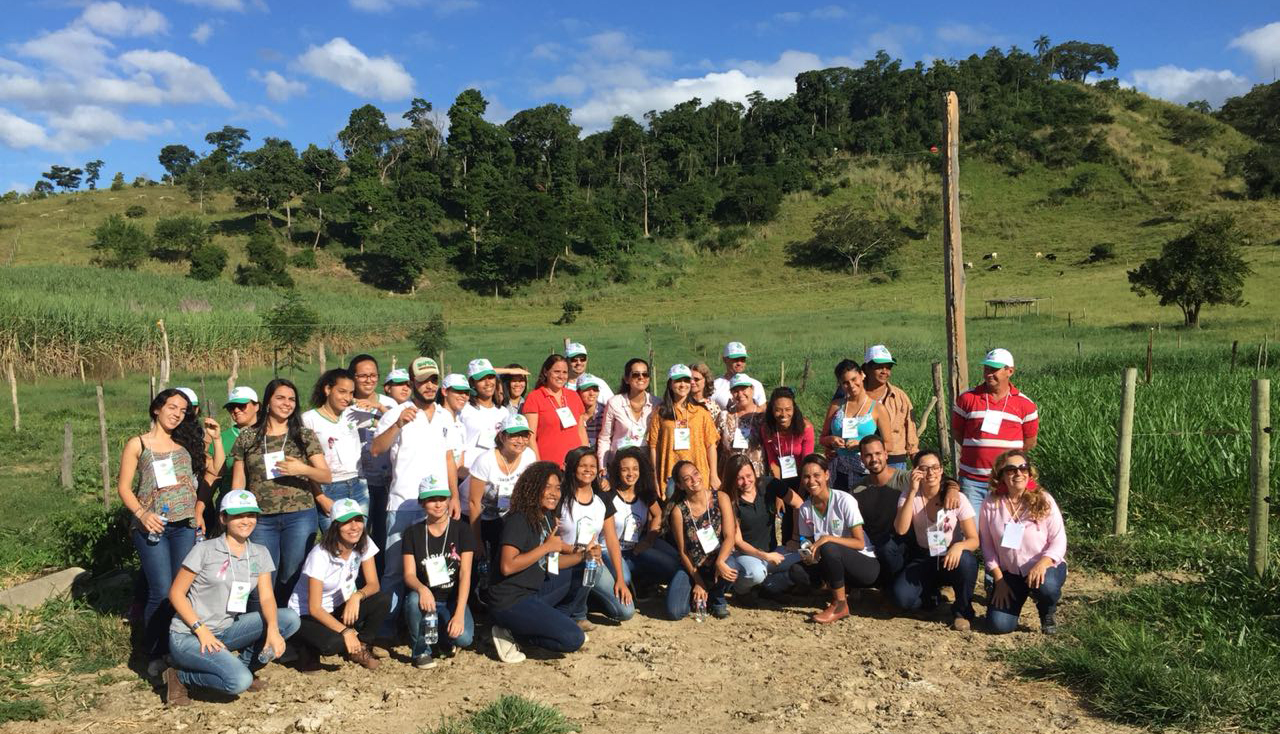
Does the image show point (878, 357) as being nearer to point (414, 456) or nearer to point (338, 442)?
point (414, 456)

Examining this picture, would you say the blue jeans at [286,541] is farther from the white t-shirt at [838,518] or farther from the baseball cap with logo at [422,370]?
the white t-shirt at [838,518]

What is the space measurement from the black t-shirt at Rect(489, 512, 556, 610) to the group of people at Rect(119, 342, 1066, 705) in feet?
0.04

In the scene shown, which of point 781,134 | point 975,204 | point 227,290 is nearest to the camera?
point 227,290

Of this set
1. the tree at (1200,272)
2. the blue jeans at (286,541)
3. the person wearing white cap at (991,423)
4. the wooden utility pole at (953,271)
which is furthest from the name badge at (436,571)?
the tree at (1200,272)

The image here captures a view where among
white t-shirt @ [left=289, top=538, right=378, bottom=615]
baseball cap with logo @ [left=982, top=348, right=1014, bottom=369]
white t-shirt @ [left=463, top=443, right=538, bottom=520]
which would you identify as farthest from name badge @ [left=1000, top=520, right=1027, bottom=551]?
white t-shirt @ [left=289, top=538, right=378, bottom=615]

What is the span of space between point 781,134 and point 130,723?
8361 cm

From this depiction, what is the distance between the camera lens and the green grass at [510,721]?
4.41 metres

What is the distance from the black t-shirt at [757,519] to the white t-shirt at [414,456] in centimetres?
205

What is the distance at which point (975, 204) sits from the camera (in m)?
65.4

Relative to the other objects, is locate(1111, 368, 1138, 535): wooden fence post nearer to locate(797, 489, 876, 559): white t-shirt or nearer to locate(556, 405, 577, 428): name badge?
locate(797, 489, 876, 559): white t-shirt

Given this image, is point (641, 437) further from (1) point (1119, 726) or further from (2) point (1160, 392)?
(2) point (1160, 392)

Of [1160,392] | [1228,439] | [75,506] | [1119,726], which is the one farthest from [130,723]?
[1160,392]

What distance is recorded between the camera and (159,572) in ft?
17.5

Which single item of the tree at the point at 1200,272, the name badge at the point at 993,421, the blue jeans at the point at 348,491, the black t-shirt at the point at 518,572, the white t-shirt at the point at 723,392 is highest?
the tree at the point at 1200,272
